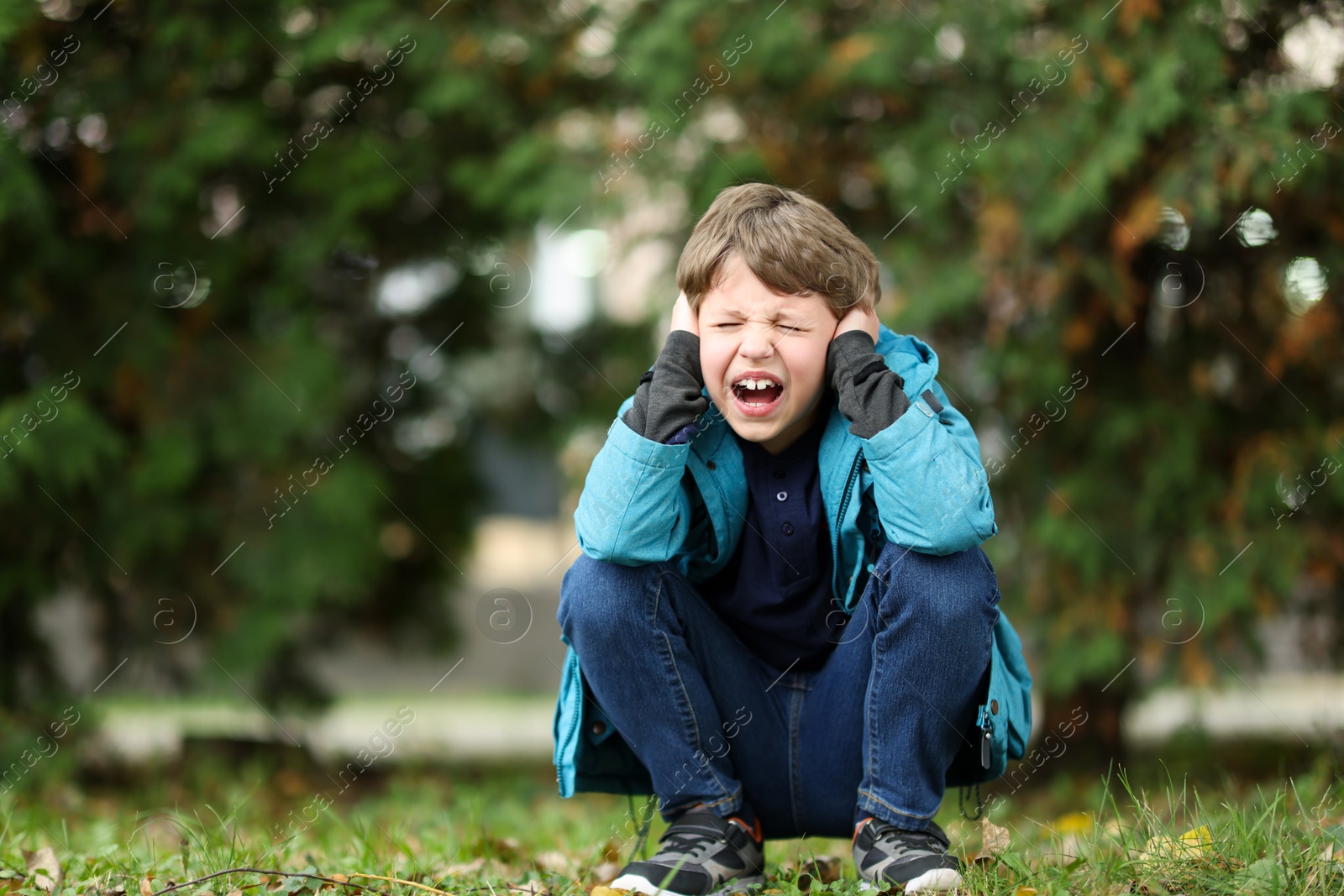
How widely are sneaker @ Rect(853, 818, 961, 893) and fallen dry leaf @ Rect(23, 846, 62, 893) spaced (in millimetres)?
1451

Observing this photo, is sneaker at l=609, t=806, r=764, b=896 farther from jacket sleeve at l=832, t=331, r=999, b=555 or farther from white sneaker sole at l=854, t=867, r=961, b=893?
jacket sleeve at l=832, t=331, r=999, b=555

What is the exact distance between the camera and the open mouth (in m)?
2.08

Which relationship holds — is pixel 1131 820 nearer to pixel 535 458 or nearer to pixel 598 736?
pixel 598 736

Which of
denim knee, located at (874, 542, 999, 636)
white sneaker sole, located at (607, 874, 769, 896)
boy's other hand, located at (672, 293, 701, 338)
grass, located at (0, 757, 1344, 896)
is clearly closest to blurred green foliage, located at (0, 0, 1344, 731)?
grass, located at (0, 757, 1344, 896)

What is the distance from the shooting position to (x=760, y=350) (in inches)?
81.4

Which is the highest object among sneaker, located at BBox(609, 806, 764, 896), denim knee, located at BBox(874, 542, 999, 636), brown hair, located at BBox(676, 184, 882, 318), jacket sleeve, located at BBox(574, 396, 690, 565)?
brown hair, located at BBox(676, 184, 882, 318)

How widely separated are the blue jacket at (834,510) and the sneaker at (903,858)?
18cm

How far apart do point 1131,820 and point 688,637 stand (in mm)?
1025

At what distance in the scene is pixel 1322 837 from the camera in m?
2.02

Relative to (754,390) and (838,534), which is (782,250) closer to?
(754,390)

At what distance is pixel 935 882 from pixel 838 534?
24.1 inches

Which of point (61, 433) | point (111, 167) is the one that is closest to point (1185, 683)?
point (61, 433)

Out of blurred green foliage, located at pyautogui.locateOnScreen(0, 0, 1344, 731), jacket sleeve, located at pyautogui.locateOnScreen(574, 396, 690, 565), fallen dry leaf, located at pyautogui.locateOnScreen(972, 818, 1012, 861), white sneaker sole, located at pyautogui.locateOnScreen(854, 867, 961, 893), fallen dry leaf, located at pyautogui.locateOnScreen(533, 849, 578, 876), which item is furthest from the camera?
blurred green foliage, located at pyautogui.locateOnScreen(0, 0, 1344, 731)

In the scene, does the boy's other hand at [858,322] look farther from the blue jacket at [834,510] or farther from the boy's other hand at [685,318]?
the boy's other hand at [685,318]
